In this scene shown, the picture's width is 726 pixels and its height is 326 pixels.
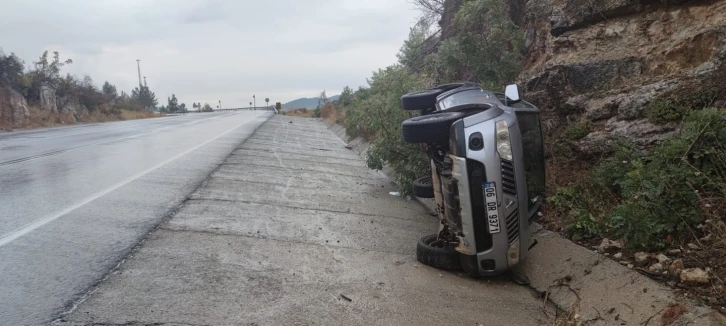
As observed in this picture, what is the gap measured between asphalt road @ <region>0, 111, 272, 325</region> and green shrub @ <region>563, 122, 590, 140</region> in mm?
5394

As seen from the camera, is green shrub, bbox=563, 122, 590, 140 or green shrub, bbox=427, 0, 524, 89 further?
green shrub, bbox=427, 0, 524, 89

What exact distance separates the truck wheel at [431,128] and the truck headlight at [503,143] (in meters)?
0.38

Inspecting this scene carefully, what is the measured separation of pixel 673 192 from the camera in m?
4.31

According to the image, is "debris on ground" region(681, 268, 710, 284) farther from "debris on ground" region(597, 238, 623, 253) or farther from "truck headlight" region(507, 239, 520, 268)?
"truck headlight" region(507, 239, 520, 268)

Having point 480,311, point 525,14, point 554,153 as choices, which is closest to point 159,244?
point 480,311

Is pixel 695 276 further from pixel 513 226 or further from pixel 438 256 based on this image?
pixel 438 256

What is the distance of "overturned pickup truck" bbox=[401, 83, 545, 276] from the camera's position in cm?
416

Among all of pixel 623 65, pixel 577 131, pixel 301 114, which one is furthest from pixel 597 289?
pixel 301 114

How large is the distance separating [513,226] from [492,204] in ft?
1.01

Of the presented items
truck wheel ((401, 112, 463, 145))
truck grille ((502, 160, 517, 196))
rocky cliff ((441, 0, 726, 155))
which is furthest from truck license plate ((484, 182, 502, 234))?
rocky cliff ((441, 0, 726, 155))

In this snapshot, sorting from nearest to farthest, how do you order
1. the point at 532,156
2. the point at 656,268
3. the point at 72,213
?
the point at 656,268 < the point at 532,156 < the point at 72,213

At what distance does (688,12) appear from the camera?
7016 mm

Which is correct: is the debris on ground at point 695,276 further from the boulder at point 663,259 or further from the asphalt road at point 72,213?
the asphalt road at point 72,213

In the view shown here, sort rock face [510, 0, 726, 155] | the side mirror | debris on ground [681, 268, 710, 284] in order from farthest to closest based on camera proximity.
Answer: rock face [510, 0, 726, 155] → the side mirror → debris on ground [681, 268, 710, 284]
